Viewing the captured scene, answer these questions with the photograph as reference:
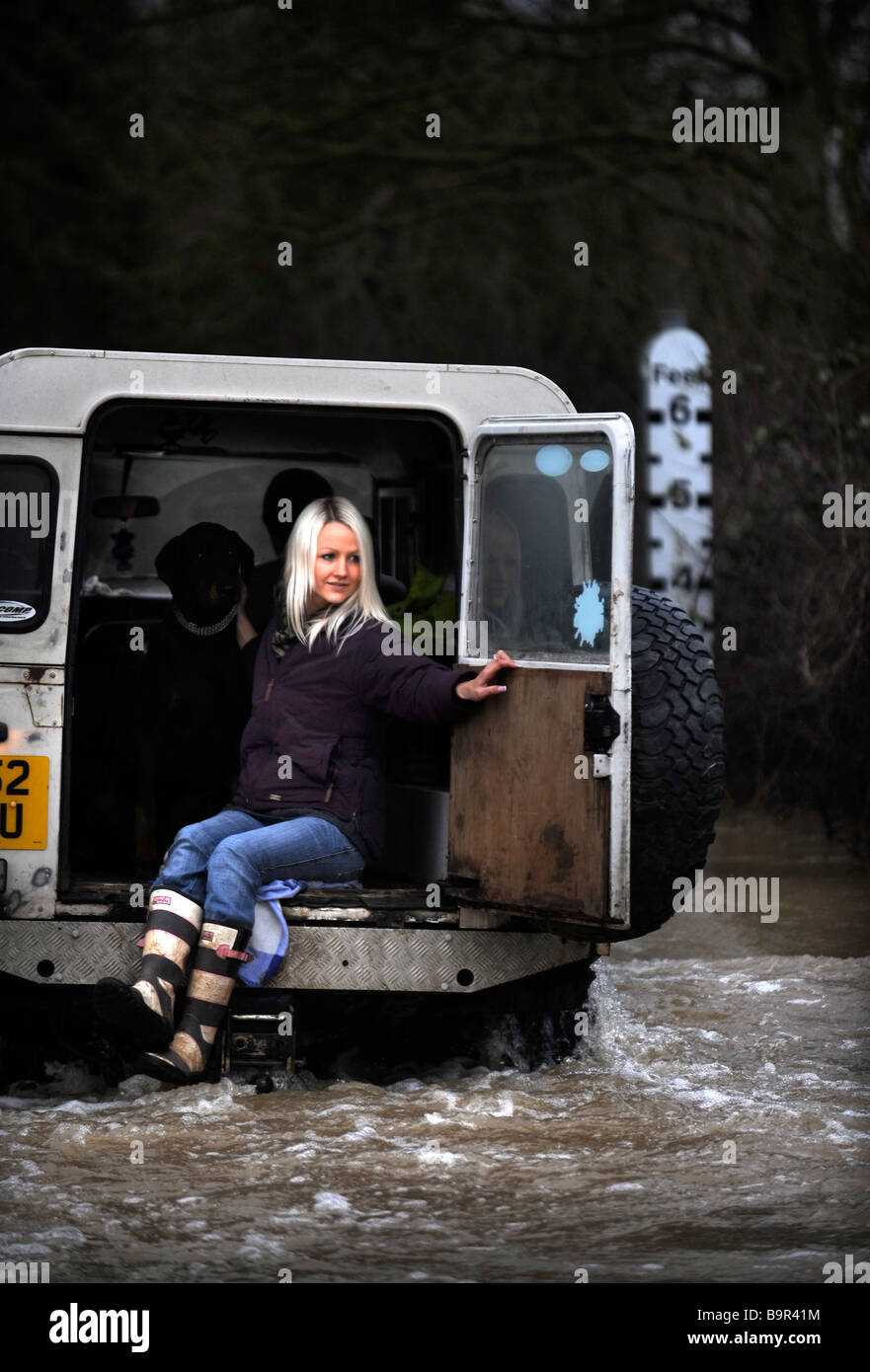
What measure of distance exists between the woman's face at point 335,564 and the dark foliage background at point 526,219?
4.79m

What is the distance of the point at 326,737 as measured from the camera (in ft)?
20.4

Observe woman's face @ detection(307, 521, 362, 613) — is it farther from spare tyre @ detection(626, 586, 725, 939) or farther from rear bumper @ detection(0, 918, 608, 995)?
rear bumper @ detection(0, 918, 608, 995)

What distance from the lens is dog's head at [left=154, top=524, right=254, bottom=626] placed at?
288 inches

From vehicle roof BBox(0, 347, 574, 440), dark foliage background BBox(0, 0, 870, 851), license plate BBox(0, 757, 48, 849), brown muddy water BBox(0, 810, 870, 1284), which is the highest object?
dark foliage background BBox(0, 0, 870, 851)

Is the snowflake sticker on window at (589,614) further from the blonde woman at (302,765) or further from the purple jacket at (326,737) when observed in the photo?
the purple jacket at (326,737)

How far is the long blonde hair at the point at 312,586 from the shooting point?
248 inches

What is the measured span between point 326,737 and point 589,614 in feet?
3.19

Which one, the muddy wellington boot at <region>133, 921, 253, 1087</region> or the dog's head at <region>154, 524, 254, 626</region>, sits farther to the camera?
the dog's head at <region>154, 524, 254, 626</region>

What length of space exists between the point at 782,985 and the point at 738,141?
911 cm

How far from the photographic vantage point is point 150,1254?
175 inches

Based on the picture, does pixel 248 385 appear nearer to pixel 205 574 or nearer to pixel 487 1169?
pixel 205 574

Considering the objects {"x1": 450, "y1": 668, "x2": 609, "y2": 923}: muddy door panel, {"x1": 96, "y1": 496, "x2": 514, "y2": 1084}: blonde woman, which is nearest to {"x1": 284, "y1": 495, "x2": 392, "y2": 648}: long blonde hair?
{"x1": 96, "y1": 496, "x2": 514, "y2": 1084}: blonde woman

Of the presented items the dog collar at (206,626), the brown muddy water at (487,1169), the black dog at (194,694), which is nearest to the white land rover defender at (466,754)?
the brown muddy water at (487,1169)

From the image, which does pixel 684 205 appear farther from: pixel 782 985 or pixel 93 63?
pixel 782 985
